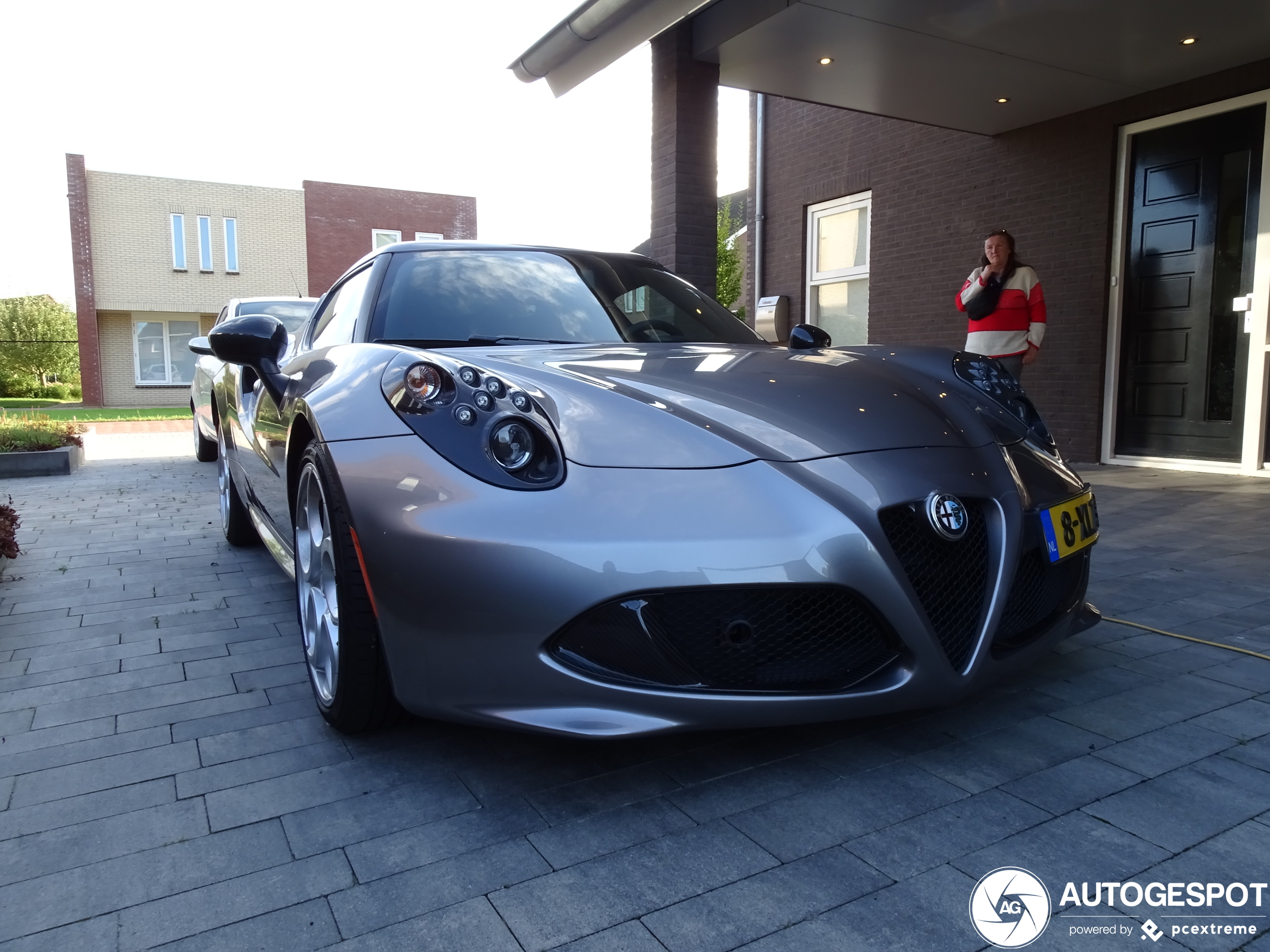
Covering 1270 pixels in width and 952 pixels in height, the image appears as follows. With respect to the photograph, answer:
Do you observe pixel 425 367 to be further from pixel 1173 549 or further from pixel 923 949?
pixel 1173 549

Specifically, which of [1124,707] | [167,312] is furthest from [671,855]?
[167,312]

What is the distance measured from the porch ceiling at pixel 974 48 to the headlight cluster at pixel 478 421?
4350 mm

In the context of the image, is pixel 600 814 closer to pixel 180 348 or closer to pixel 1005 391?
pixel 1005 391

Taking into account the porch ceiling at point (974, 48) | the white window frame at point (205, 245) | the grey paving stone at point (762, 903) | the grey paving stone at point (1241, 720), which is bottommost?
the grey paving stone at point (762, 903)

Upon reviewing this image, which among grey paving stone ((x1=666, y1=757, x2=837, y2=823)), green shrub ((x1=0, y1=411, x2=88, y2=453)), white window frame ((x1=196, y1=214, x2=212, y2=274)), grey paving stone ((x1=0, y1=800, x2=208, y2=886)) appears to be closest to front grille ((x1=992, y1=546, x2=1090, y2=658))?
grey paving stone ((x1=666, y1=757, x2=837, y2=823))

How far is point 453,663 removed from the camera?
1.77 metres

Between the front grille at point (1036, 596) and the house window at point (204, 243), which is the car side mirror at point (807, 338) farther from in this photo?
the house window at point (204, 243)

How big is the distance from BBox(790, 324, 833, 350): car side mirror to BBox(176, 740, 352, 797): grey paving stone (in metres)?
1.91

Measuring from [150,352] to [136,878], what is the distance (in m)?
29.3

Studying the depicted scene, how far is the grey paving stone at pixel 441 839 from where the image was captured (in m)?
1.62

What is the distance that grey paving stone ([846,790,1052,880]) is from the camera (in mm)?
1584

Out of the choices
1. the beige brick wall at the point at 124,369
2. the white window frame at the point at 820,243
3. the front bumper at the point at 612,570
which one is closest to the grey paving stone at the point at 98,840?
the front bumper at the point at 612,570

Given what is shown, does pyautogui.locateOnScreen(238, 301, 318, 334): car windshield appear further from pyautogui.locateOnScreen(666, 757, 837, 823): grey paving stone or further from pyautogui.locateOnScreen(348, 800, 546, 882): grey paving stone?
pyautogui.locateOnScreen(666, 757, 837, 823): grey paving stone

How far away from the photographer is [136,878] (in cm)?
160
